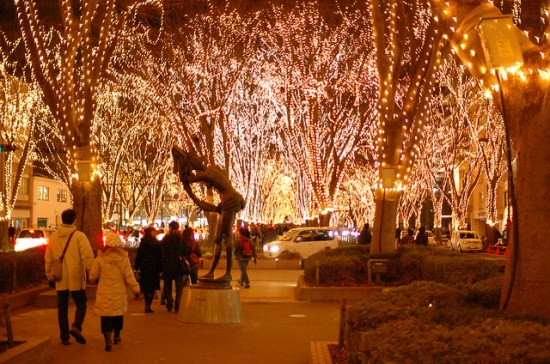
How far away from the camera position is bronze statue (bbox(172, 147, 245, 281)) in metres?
13.1

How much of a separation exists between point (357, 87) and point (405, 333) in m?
24.2

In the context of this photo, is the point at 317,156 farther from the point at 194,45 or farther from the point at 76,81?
the point at 76,81

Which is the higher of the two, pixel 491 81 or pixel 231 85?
pixel 231 85

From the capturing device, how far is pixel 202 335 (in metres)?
11.9

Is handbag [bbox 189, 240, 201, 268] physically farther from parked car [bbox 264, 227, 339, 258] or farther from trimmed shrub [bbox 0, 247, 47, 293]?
parked car [bbox 264, 227, 339, 258]

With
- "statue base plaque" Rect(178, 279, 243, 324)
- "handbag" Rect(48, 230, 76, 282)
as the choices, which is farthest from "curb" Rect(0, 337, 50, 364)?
"statue base plaque" Rect(178, 279, 243, 324)

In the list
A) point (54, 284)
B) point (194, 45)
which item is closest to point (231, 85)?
point (194, 45)

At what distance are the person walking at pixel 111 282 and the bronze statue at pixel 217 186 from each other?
271 cm

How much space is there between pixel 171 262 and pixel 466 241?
36.5 metres

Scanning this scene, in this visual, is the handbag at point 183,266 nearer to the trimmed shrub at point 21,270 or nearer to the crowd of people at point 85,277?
the trimmed shrub at point 21,270

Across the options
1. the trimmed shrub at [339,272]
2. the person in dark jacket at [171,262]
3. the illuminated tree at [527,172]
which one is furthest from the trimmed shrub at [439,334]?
the trimmed shrub at [339,272]

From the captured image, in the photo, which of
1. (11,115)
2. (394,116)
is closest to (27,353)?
(394,116)

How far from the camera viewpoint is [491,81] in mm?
8227

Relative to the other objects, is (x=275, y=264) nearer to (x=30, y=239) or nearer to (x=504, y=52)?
(x=30, y=239)
